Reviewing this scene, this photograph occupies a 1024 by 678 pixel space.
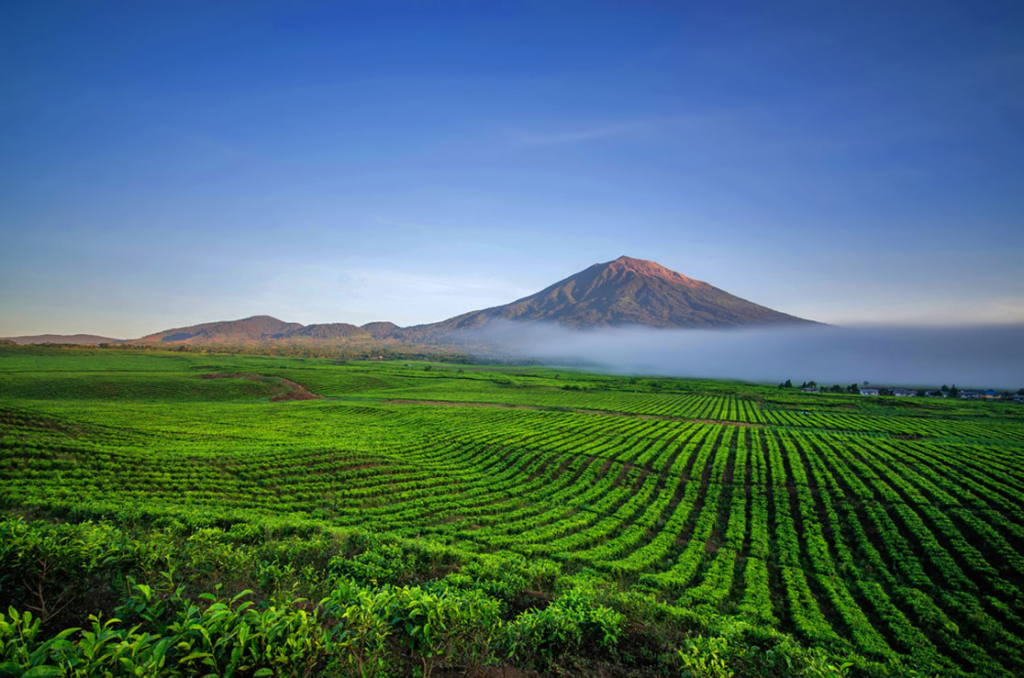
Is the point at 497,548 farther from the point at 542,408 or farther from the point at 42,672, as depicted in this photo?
the point at 542,408

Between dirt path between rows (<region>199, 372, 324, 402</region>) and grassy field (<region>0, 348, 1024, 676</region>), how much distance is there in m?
30.1

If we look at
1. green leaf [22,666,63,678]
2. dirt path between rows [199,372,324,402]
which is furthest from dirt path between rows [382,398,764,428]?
green leaf [22,666,63,678]

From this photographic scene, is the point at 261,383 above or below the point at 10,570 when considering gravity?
below

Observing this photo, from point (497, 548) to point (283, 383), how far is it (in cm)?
8127

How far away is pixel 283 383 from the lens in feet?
274

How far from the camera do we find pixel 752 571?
17.4 m

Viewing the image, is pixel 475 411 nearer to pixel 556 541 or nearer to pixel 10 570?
pixel 556 541

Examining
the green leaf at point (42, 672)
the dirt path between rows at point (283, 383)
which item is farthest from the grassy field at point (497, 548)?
the dirt path between rows at point (283, 383)

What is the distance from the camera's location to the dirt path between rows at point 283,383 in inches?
3086

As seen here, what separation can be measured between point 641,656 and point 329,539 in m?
11.6

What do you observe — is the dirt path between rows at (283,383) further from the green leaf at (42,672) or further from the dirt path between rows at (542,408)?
the green leaf at (42,672)

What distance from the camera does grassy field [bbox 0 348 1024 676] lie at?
5.48 metres

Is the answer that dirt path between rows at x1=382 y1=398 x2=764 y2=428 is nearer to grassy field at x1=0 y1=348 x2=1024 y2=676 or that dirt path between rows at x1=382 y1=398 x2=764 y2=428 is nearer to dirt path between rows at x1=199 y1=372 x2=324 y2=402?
grassy field at x1=0 y1=348 x2=1024 y2=676

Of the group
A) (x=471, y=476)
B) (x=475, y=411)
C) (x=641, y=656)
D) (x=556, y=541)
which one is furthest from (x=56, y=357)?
(x=641, y=656)
